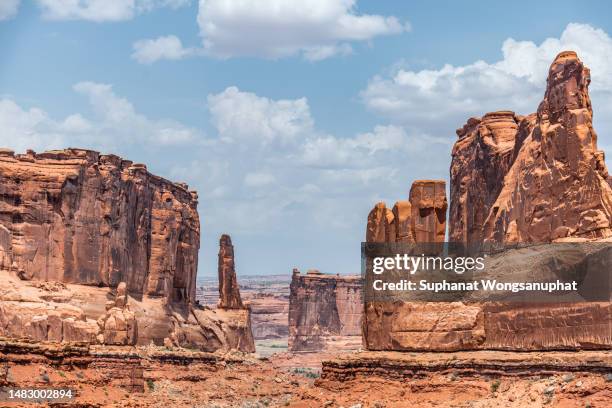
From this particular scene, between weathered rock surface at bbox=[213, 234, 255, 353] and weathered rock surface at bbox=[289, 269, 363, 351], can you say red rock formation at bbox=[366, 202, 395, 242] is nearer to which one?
weathered rock surface at bbox=[213, 234, 255, 353]

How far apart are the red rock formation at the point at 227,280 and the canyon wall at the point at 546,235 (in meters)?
59.1

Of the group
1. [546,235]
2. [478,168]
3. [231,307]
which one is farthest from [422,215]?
[231,307]

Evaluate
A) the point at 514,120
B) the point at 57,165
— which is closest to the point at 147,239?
the point at 57,165

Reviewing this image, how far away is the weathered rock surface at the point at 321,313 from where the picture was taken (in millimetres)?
183875

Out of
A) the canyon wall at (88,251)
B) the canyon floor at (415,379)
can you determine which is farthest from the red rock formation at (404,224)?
the canyon wall at (88,251)

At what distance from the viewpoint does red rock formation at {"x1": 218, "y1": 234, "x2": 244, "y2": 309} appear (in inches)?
4973

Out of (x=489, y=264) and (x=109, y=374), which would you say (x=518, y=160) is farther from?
(x=109, y=374)

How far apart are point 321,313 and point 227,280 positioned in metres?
59.5

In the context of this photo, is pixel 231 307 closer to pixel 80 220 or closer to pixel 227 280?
pixel 227 280

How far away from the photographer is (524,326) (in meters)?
51.3

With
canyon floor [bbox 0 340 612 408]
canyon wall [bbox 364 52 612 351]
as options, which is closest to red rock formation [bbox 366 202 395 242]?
canyon wall [bbox 364 52 612 351]

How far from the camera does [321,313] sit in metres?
185

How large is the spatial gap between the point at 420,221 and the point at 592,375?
12.9 m

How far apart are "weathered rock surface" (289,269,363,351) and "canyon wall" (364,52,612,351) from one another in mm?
114870
